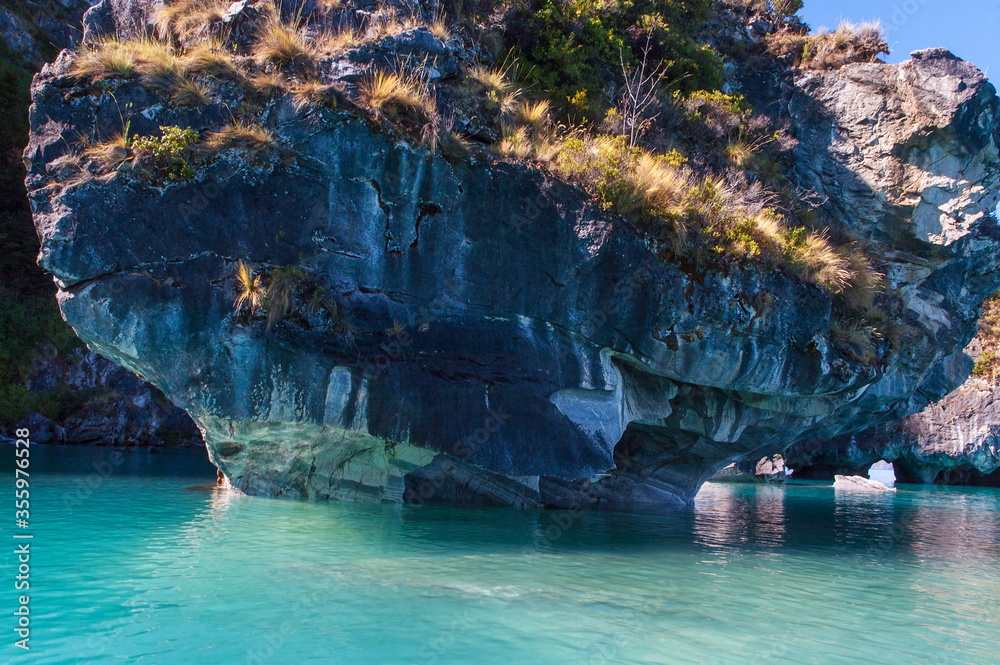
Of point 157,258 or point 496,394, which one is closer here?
point 157,258

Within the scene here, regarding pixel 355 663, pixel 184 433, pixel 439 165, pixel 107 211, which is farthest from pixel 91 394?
pixel 355 663

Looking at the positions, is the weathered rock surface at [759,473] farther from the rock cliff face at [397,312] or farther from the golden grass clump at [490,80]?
the golden grass clump at [490,80]

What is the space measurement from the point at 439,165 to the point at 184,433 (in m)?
Answer: 28.5

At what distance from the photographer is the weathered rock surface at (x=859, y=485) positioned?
3362 cm

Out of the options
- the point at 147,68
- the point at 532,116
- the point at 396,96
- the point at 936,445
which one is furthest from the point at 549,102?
the point at 936,445

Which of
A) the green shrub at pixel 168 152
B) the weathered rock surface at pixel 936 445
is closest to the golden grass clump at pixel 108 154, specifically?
the green shrub at pixel 168 152

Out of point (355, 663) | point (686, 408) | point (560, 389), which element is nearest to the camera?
point (355, 663)

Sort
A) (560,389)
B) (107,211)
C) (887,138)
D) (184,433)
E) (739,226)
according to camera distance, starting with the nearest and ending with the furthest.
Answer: (107,211)
(560,389)
(739,226)
(887,138)
(184,433)

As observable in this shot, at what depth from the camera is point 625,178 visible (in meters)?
13.0

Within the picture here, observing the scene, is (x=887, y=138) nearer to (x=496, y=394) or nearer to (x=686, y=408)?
(x=686, y=408)

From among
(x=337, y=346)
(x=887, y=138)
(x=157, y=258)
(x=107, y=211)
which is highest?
(x=887, y=138)

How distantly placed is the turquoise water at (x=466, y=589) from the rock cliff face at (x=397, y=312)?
160cm

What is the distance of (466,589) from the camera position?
274 inches

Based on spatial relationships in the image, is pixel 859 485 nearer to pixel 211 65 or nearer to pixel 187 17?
pixel 211 65
